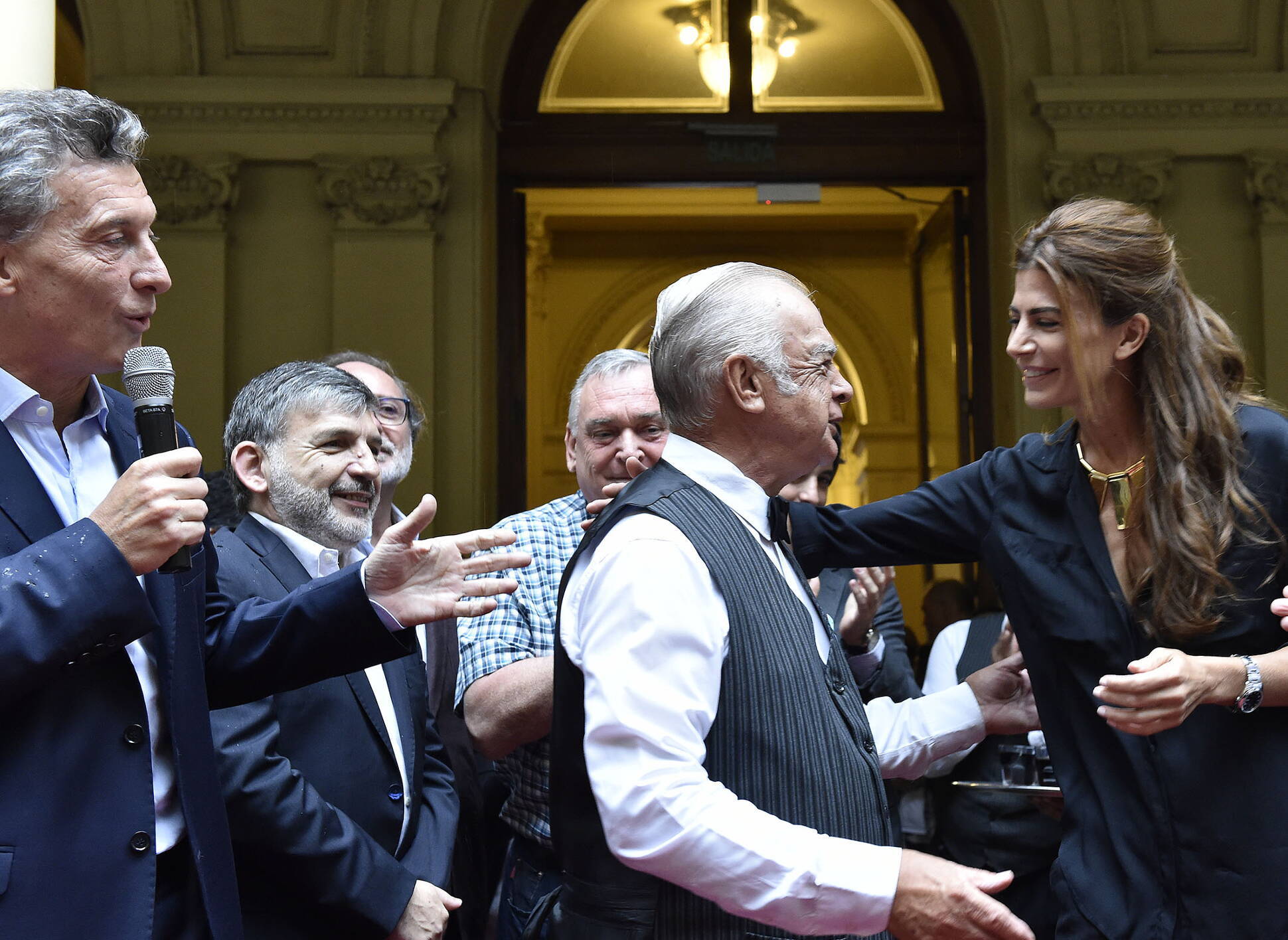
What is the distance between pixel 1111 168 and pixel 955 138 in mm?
863

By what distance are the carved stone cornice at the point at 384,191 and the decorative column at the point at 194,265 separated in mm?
504

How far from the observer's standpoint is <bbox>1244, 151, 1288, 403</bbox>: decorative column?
6160mm

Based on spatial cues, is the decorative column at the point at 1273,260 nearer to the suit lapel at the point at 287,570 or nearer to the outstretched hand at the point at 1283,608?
the outstretched hand at the point at 1283,608

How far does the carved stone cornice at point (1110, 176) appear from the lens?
6168 mm

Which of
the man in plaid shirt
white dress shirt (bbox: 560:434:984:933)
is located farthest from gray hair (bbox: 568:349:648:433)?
white dress shirt (bbox: 560:434:984:933)

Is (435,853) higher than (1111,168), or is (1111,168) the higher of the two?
(1111,168)

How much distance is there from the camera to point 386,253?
20.2 feet

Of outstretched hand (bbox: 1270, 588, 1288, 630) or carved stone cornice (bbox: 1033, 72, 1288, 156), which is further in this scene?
carved stone cornice (bbox: 1033, 72, 1288, 156)

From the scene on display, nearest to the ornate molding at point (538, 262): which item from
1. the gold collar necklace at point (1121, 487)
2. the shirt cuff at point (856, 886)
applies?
the gold collar necklace at point (1121, 487)

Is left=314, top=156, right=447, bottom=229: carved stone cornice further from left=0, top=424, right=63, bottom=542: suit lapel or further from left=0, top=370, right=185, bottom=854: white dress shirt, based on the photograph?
left=0, top=424, right=63, bottom=542: suit lapel

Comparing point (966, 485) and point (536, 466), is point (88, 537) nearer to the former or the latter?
point (966, 485)

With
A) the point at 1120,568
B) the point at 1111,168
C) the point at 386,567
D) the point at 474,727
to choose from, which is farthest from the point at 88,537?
the point at 1111,168

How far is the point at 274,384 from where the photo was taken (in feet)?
10.4

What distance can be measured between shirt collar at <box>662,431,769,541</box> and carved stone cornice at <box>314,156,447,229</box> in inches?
173
